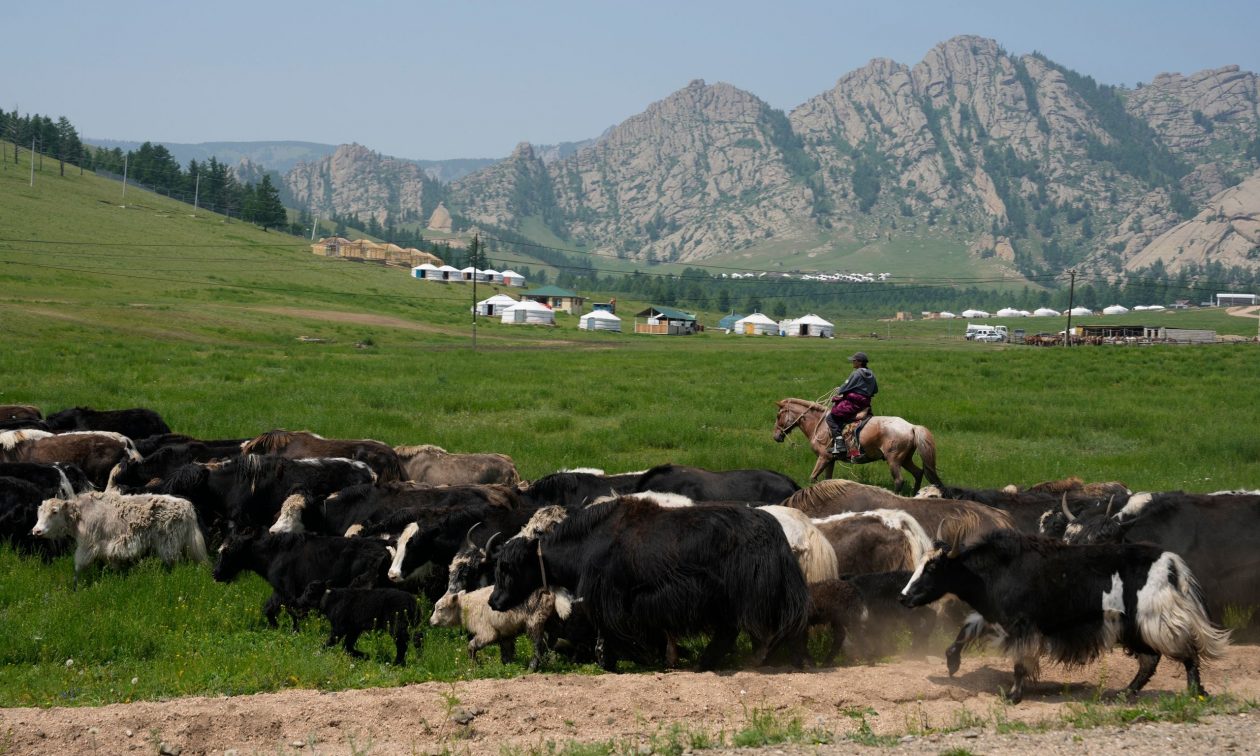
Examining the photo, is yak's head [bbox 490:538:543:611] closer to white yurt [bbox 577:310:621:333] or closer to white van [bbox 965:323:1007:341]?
white yurt [bbox 577:310:621:333]

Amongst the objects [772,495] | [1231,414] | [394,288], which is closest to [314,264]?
[394,288]

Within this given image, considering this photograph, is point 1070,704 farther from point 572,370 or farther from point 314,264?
point 314,264

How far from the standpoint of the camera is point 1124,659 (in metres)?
9.93

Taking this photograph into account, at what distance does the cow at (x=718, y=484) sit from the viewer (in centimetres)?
1446

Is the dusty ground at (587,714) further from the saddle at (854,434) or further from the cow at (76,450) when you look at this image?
the saddle at (854,434)

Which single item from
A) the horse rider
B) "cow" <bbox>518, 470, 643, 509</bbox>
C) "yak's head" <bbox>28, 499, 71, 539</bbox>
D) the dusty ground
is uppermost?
the horse rider

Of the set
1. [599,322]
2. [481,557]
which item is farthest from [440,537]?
[599,322]

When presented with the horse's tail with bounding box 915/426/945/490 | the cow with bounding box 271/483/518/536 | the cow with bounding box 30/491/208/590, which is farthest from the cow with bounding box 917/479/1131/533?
the cow with bounding box 30/491/208/590

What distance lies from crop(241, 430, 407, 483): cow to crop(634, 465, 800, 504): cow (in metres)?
4.64

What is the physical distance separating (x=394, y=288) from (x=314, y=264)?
1287cm

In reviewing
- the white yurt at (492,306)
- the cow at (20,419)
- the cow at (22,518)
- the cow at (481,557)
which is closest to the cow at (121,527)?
the cow at (22,518)

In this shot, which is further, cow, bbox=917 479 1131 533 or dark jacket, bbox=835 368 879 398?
dark jacket, bbox=835 368 879 398

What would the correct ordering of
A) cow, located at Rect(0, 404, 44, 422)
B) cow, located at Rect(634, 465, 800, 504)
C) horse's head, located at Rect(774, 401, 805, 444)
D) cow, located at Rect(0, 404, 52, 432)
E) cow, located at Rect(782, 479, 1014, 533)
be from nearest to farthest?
cow, located at Rect(782, 479, 1014, 533) < cow, located at Rect(634, 465, 800, 504) < cow, located at Rect(0, 404, 52, 432) < cow, located at Rect(0, 404, 44, 422) < horse's head, located at Rect(774, 401, 805, 444)

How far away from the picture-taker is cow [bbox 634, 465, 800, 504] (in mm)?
14461
